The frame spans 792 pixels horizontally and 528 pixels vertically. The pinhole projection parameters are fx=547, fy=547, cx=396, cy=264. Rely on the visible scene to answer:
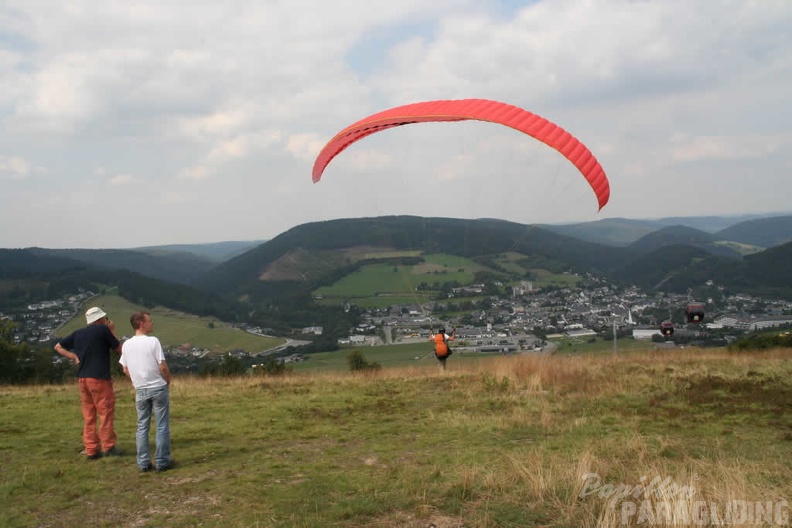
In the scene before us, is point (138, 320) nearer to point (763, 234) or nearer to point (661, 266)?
point (661, 266)

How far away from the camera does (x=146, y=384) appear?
5.64 m

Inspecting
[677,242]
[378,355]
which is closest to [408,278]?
[378,355]

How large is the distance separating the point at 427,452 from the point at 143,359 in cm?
326

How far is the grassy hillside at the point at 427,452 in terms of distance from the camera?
14.0ft

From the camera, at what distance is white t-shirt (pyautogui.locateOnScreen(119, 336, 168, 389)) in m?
5.61

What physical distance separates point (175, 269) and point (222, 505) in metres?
157

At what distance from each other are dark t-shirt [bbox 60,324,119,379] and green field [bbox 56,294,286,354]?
42.3 metres

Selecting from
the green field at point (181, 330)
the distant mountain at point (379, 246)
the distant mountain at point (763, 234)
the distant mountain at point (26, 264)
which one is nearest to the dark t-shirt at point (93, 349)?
the green field at point (181, 330)

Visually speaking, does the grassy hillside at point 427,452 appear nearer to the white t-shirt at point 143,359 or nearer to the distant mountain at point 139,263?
the white t-shirt at point 143,359

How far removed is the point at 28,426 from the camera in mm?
7785

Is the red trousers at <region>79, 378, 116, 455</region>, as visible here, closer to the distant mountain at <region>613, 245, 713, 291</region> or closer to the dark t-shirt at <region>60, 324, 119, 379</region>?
the dark t-shirt at <region>60, 324, 119, 379</region>

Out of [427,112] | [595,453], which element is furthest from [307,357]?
[595,453]

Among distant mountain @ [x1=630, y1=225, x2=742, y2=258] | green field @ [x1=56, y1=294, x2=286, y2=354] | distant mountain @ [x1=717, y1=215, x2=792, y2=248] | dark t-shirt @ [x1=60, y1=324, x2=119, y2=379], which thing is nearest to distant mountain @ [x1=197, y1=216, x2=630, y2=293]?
green field @ [x1=56, y1=294, x2=286, y2=354]

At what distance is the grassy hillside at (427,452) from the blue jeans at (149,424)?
19cm
